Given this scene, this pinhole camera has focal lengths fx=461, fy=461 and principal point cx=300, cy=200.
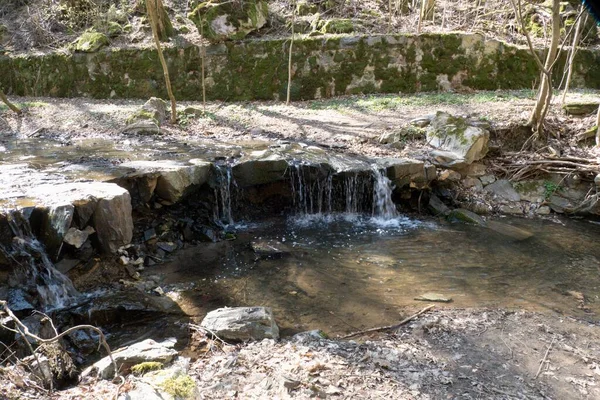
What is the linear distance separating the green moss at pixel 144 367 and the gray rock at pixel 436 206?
594cm

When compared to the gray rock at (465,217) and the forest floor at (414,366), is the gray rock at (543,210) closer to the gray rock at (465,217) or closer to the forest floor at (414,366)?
the gray rock at (465,217)

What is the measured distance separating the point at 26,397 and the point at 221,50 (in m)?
11.7

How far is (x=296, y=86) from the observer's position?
1320 centimetres

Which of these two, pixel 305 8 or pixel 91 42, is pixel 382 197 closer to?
pixel 305 8

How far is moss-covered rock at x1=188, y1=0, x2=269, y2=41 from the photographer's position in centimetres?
1319

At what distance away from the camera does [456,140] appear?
28.1ft

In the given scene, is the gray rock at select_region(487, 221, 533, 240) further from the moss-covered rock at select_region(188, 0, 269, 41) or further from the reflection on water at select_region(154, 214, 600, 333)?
the moss-covered rock at select_region(188, 0, 269, 41)

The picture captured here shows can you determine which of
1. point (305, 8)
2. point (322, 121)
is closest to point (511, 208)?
point (322, 121)

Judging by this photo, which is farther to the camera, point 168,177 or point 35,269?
point 168,177

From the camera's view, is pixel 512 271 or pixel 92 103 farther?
pixel 92 103

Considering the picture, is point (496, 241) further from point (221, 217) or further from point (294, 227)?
point (221, 217)

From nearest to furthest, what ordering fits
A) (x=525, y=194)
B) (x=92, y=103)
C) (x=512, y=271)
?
(x=512, y=271)
(x=525, y=194)
(x=92, y=103)

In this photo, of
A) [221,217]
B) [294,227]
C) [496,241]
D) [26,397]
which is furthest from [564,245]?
[26,397]

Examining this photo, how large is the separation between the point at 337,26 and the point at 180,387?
12626 millimetres
